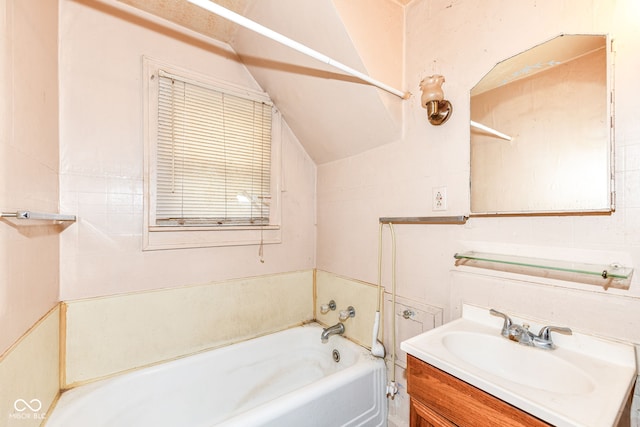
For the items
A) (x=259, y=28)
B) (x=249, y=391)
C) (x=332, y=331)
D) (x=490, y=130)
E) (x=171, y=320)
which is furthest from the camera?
(x=332, y=331)

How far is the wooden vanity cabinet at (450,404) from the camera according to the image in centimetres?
78

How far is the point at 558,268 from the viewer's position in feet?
3.24

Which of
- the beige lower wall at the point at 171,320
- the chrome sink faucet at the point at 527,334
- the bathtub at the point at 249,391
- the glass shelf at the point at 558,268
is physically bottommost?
the bathtub at the point at 249,391

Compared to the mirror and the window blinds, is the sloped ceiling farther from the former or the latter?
the mirror

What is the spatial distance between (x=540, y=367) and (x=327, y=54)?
1.73 m

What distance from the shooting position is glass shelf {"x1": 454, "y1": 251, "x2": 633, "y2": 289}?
90 cm

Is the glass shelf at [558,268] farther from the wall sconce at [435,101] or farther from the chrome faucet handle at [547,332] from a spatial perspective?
the wall sconce at [435,101]

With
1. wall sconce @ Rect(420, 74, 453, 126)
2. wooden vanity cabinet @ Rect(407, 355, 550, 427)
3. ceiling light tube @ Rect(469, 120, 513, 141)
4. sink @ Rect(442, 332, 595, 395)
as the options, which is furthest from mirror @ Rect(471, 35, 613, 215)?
wooden vanity cabinet @ Rect(407, 355, 550, 427)

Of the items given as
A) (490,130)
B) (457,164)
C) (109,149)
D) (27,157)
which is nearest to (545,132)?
(490,130)

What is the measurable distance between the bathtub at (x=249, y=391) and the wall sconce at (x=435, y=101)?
1.44 meters

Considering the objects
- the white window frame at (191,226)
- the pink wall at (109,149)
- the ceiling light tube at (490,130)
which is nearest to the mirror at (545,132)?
the ceiling light tube at (490,130)

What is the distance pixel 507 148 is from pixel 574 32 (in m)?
0.45

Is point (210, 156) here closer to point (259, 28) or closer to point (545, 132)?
point (259, 28)

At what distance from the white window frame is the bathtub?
2.38 feet
